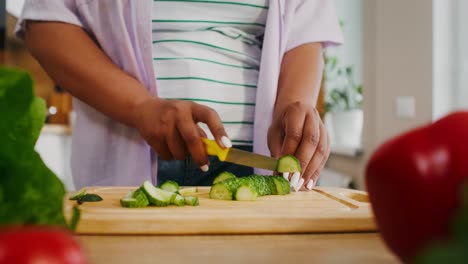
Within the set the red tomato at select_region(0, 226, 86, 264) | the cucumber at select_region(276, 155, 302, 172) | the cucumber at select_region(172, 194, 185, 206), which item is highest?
the red tomato at select_region(0, 226, 86, 264)

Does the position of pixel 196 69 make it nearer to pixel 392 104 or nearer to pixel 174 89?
pixel 174 89

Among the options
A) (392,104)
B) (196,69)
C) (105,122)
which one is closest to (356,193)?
(196,69)

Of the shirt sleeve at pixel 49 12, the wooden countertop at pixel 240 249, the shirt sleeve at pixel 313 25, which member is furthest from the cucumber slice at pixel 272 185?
the shirt sleeve at pixel 49 12

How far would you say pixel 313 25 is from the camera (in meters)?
A: 1.56

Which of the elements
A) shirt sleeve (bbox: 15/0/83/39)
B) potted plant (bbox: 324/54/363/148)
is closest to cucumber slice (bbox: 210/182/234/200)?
shirt sleeve (bbox: 15/0/83/39)

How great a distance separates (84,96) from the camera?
4.35 feet

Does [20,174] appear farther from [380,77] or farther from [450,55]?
[380,77]

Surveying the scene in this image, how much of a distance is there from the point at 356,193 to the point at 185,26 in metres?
0.60

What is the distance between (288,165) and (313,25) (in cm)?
54

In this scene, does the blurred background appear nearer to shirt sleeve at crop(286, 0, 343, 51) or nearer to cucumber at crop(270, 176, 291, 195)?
shirt sleeve at crop(286, 0, 343, 51)

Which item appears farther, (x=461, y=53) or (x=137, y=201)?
(x=461, y=53)

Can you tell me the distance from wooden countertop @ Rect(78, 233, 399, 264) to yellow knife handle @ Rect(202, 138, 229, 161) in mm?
405

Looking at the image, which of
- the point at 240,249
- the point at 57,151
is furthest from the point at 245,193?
the point at 57,151

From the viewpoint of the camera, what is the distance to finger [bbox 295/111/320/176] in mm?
1264
